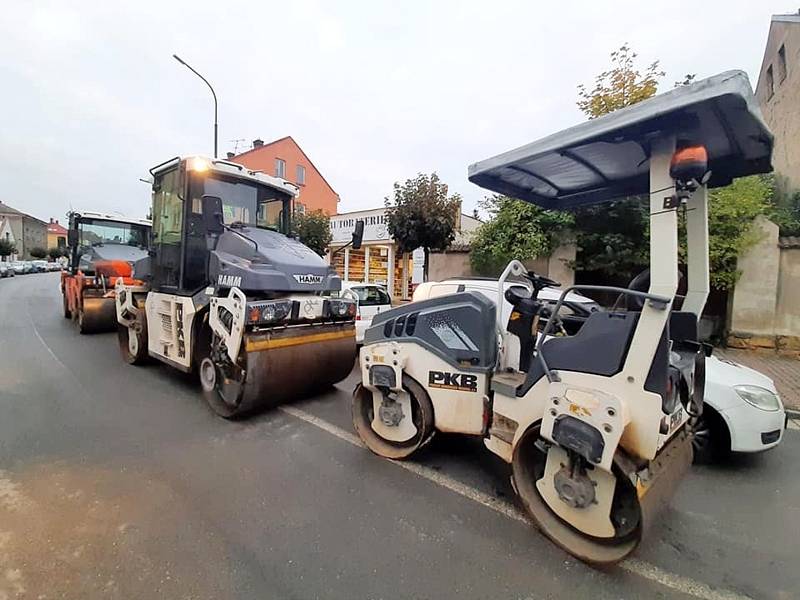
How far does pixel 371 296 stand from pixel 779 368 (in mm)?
7039

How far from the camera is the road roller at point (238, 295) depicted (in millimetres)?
3986

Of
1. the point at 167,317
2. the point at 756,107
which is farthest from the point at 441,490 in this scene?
the point at 167,317

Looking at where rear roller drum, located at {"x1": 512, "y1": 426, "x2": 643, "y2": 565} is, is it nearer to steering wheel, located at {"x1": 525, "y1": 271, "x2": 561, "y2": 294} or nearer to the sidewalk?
steering wheel, located at {"x1": 525, "y1": 271, "x2": 561, "y2": 294}

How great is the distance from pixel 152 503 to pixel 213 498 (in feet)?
1.25

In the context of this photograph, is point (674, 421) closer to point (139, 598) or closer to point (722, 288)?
point (139, 598)

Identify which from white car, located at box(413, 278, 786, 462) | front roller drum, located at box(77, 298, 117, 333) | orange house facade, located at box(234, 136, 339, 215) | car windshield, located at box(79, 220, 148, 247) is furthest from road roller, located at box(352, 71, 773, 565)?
orange house facade, located at box(234, 136, 339, 215)

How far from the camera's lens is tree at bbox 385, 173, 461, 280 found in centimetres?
1048

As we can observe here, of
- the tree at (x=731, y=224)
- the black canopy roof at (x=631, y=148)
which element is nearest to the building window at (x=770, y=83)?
the tree at (x=731, y=224)

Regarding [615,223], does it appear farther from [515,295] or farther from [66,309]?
[66,309]

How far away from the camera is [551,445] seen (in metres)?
2.37

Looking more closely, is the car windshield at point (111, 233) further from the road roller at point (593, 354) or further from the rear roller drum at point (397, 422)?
the road roller at point (593, 354)

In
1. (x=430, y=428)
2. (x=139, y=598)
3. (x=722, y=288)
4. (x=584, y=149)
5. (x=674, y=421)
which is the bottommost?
(x=139, y=598)

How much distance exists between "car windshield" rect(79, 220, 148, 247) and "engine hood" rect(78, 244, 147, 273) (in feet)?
0.63

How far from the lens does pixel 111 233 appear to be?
10094 millimetres
